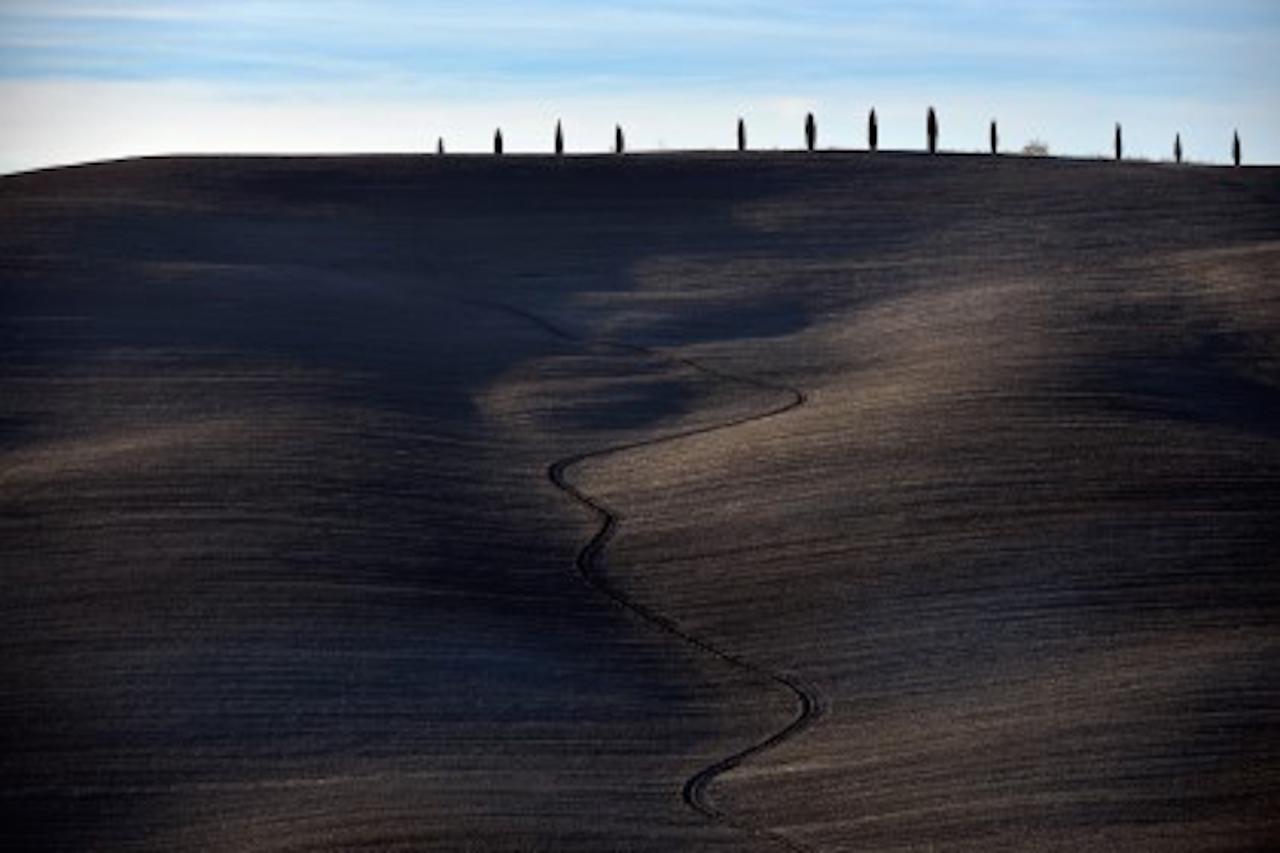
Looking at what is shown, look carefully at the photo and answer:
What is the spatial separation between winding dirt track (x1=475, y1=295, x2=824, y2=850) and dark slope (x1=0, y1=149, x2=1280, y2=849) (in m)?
0.14

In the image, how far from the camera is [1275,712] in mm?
19062

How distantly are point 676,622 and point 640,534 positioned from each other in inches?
110

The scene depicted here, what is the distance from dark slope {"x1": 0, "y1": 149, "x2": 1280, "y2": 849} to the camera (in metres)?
18.6

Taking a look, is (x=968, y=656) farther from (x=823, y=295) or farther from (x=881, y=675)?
(x=823, y=295)

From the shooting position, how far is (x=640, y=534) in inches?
1038

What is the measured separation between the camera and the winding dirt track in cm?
1880

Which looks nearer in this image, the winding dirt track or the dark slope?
the dark slope

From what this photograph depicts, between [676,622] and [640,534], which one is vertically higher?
[640,534]

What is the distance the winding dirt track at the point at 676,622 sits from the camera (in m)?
18.8

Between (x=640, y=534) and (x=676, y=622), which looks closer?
(x=676, y=622)

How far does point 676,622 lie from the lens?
931 inches

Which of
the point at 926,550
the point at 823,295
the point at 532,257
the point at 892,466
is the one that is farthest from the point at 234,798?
the point at 532,257

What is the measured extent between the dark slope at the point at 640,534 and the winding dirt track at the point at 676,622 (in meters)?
0.14

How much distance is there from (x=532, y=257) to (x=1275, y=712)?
26.2 meters
